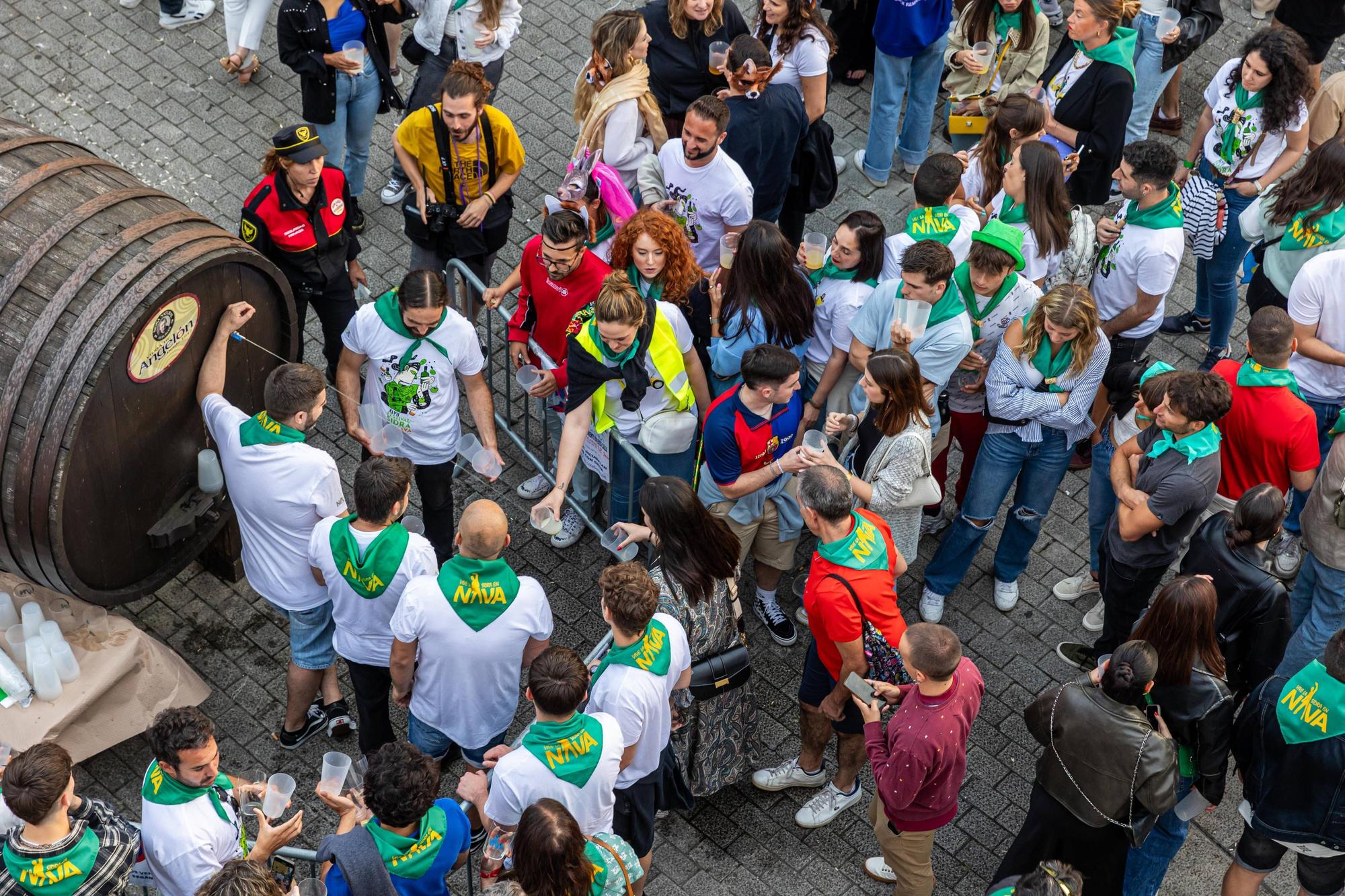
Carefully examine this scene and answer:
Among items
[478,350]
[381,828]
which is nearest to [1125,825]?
[381,828]

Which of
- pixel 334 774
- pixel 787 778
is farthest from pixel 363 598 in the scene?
pixel 787 778

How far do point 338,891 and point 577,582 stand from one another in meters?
2.70

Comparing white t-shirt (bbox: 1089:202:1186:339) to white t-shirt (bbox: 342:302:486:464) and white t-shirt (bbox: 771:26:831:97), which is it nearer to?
white t-shirt (bbox: 771:26:831:97)

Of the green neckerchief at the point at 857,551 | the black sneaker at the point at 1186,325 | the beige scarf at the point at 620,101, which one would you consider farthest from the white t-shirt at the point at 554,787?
the black sneaker at the point at 1186,325

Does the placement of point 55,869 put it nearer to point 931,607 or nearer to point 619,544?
point 619,544

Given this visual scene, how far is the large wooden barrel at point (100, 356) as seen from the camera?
536 centimetres

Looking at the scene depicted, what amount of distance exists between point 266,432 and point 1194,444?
393 cm

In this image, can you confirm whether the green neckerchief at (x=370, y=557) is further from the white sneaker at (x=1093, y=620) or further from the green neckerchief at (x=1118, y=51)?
the green neckerchief at (x=1118, y=51)

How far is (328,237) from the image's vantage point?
688 centimetres

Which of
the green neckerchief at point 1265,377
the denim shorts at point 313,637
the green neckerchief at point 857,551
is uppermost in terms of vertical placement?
the green neckerchief at point 1265,377

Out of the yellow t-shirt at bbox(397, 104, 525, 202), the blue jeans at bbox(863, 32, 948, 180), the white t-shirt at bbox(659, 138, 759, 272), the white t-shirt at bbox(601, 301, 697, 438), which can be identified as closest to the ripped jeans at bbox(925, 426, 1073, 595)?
the white t-shirt at bbox(601, 301, 697, 438)

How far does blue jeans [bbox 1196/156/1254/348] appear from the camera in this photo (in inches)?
313

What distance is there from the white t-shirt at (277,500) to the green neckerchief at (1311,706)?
3834mm

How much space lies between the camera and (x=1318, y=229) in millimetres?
7062
